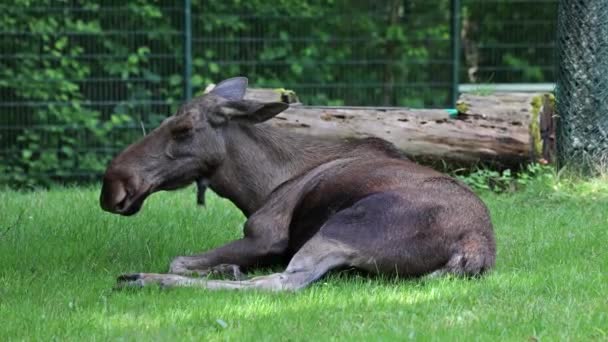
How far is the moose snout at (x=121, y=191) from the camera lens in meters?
7.43

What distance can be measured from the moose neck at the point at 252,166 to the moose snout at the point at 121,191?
567mm

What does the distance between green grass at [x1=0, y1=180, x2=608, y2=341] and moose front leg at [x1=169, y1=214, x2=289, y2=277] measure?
0.37 metres

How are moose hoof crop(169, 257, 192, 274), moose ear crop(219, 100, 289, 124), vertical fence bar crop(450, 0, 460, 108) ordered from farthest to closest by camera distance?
vertical fence bar crop(450, 0, 460, 108), moose ear crop(219, 100, 289, 124), moose hoof crop(169, 257, 192, 274)

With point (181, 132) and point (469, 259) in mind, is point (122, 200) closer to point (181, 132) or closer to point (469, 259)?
point (181, 132)

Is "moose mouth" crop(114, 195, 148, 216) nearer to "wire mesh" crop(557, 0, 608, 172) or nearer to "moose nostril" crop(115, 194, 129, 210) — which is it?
"moose nostril" crop(115, 194, 129, 210)

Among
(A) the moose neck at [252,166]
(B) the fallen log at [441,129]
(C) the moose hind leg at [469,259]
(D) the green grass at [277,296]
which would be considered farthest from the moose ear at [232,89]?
(B) the fallen log at [441,129]

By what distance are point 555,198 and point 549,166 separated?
2.62 ft

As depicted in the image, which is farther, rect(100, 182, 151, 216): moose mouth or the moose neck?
the moose neck

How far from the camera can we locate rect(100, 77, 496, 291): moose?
677cm

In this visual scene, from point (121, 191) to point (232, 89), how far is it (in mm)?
1126

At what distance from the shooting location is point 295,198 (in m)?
7.59

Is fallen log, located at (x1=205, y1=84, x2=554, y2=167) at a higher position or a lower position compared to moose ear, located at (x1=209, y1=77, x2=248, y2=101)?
lower

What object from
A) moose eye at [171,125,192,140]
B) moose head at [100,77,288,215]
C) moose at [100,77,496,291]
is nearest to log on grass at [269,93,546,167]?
moose at [100,77,496,291]

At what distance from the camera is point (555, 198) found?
419 inches
